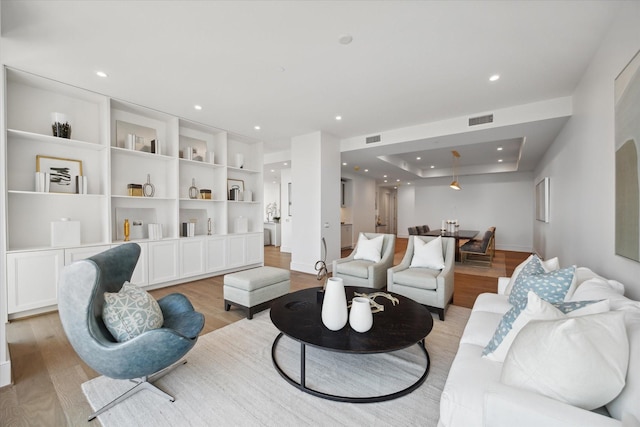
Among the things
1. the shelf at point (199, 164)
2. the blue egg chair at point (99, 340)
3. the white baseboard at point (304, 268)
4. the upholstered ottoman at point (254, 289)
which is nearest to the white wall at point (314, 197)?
the white baseboard at point (304, 268)

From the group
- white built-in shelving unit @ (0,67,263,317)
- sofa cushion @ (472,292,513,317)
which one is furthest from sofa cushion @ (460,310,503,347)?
white built-in shelving unit @ (0,67,263,317)

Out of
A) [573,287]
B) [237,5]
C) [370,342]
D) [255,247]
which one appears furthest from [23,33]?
[573,287]

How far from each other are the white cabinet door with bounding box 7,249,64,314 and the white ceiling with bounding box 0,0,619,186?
2.15 m

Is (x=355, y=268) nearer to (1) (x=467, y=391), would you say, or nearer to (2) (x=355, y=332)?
(2) (x=355, y=332)

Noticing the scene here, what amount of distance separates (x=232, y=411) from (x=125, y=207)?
151 inches

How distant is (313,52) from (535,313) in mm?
2762

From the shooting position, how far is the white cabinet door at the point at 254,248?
5.67 m

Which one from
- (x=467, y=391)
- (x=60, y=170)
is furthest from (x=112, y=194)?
(x=467, y=391)

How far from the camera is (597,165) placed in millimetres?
2615

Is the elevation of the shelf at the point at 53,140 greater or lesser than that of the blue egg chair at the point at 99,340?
greater

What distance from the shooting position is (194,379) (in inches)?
78.8

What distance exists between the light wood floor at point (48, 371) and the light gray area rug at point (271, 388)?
0.43ft

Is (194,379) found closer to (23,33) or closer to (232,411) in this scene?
(232,411)

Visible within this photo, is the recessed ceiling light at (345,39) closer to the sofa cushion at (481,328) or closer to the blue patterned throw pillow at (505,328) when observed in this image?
the blue patterned throw pillow at (505,328)
